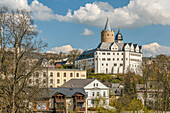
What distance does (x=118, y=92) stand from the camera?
59875 mm

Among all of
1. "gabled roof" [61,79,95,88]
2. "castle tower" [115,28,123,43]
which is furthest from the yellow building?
"castle tower" [115,28,123,43]

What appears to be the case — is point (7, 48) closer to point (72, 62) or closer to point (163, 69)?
point (163, 69)

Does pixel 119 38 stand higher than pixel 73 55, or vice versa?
pixel 119 38

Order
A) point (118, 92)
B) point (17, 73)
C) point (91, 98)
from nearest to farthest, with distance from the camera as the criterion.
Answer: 1. point (17, 73)
2. point (91, 98)
3. point (118, 92)

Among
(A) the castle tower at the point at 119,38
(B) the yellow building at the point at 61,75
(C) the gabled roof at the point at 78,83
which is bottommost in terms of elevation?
(C) the gabled roof at the point at 78,83

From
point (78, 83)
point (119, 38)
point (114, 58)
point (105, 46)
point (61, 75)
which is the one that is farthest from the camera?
point (119, 38)

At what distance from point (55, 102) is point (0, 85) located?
102 feet

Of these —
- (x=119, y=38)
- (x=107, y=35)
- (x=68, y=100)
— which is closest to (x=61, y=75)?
(x=68, y=100)

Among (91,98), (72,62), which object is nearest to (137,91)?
(91,98)

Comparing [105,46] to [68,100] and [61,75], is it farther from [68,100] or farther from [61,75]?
[68,100]

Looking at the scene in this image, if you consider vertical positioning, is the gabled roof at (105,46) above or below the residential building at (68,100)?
above

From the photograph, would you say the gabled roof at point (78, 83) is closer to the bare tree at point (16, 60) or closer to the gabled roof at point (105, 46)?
the bare tree at point (16, 60)

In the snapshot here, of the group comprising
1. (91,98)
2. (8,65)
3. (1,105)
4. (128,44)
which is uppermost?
(128,44)

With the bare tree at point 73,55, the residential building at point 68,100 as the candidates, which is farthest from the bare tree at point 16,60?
the bare tree at point 73,55
